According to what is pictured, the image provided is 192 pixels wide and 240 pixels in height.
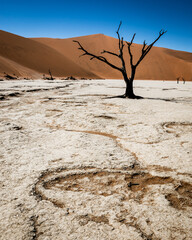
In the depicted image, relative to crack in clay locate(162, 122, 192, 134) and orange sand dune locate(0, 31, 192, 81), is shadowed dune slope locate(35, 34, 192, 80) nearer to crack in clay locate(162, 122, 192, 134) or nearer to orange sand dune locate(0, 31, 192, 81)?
orange sand dune locate(0, 31, 192, 81)

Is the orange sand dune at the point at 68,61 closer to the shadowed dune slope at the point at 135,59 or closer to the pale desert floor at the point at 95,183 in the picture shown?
the shadowed dune slope at the point at 135,59

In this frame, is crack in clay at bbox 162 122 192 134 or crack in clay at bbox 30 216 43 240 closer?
crack in clay at bbox 30 216 43 240

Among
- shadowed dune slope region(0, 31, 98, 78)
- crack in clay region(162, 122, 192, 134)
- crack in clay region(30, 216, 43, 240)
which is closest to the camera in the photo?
crack in clay region(30, 216, 43, 240)

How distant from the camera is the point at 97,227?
83 cm

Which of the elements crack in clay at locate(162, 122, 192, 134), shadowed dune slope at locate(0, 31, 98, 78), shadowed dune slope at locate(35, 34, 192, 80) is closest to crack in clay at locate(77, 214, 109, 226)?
crack in clay at locate(162, 122, 192, 134)

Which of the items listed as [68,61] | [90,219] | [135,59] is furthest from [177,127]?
[135,59]

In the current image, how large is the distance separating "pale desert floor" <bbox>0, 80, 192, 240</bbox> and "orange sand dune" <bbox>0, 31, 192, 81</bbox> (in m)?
15.7

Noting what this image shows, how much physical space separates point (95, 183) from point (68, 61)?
1162 inches

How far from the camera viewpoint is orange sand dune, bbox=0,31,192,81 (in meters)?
22.4

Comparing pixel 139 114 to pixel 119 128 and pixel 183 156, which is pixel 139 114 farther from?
pixel 183 156

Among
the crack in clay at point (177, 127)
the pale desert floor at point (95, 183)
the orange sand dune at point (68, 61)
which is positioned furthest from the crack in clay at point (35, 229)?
the orange sand dune at point (68, 61)

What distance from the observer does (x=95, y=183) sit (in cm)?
116

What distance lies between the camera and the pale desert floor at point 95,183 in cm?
83

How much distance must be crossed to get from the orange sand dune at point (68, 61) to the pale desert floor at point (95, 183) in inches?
618
